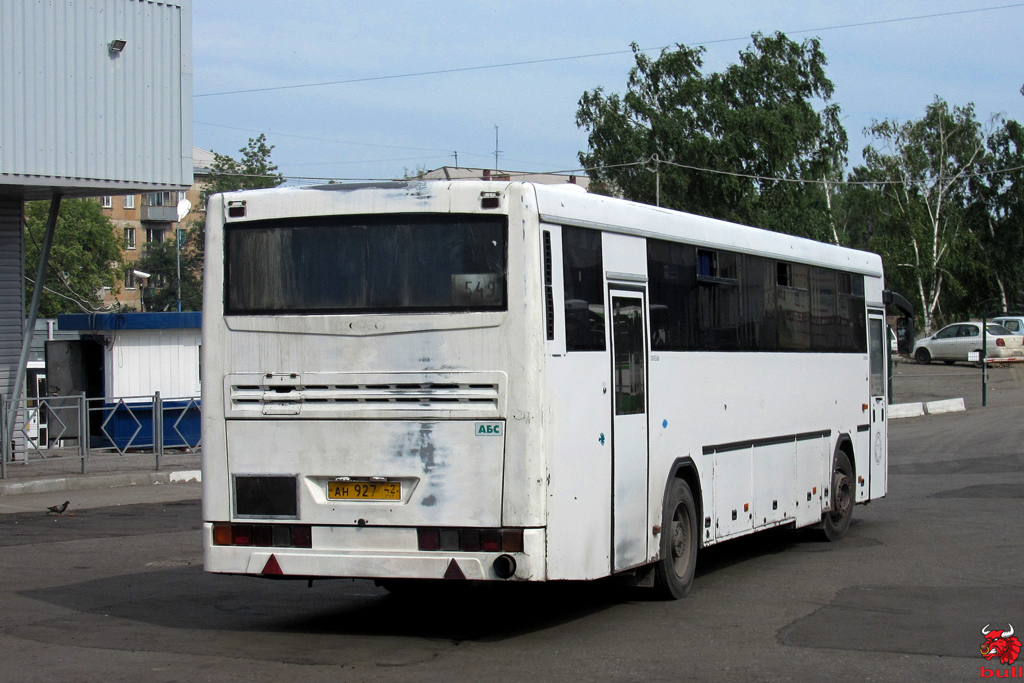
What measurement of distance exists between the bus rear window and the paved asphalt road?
2226mm

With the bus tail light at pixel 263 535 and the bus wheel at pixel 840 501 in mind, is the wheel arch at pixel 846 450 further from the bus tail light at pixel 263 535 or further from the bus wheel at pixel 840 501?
the bus tail light at pixel 263 535

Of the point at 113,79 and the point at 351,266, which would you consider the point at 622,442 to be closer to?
the point at 351,266

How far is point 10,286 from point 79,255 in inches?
2861

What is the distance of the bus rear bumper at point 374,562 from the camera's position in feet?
25.1

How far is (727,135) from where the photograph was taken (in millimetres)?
61156

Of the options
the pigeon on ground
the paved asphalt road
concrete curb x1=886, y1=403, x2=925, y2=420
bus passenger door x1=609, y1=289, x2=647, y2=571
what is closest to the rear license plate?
the paved asphalt road

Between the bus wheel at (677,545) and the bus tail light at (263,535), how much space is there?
9.19 ft

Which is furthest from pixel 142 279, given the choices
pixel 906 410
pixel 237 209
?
pixel 237 209

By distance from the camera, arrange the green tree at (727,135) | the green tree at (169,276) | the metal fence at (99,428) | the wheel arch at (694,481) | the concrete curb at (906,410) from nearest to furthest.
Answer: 1. the wheel arch at (694,481)
2. the metal fence at (99,428)
3. the concrete curb at (906,410)
4. the green tree at (727,135)
5. the green tree at (169,276)

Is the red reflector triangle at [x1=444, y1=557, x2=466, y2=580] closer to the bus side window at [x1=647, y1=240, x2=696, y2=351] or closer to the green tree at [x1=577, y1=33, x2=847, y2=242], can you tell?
the bus side window at [x1=647, y1=240, x2=696, y2=351]

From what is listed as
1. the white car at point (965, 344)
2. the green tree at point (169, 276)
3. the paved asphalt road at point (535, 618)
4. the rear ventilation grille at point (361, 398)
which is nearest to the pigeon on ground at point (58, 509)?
the paved asphalt road at point (535, 618)

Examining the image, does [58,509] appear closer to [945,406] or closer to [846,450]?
[846,450]

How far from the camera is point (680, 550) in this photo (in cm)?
977

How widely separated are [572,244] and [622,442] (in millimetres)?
1500
